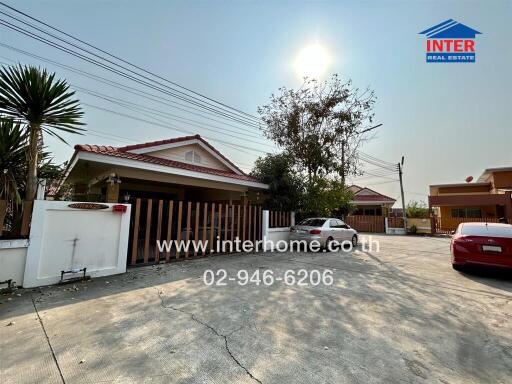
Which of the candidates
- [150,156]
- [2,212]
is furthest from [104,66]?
[2,212]

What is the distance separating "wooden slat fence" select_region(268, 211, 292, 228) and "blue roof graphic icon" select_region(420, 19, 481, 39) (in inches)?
356

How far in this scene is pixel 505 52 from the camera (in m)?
8.48

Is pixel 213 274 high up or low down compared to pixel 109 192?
down

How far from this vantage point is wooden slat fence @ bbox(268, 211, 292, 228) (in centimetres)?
1041

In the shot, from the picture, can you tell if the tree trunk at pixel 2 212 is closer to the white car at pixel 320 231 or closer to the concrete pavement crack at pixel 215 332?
the concrete pavement crack at pixel 215 332

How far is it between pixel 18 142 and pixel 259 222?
7.66 meters

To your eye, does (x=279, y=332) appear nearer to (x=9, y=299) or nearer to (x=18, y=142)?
(x=9, y=299)

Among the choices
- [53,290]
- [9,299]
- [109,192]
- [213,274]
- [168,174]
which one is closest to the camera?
[9,299]

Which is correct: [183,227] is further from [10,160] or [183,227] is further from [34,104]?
[34,104]

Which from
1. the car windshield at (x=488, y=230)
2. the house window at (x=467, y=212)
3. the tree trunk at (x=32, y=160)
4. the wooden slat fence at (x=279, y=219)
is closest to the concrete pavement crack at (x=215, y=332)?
the tree trunk at (x=32, y=160)

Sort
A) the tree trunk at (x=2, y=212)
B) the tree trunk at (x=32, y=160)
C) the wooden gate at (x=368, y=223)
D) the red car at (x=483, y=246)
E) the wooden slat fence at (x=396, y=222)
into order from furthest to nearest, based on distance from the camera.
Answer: the wooden gate at (x=368, y=223) < the wooden slat fence at (x=396, y=222) < the red car at (x=483, y=246) < the tree trunk at (x=32, y=160) < the tree trunk at (x=2, y=212)

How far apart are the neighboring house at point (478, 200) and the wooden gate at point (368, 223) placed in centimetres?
426

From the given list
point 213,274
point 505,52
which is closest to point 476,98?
point 505,52

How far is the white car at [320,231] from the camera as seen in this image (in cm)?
964
